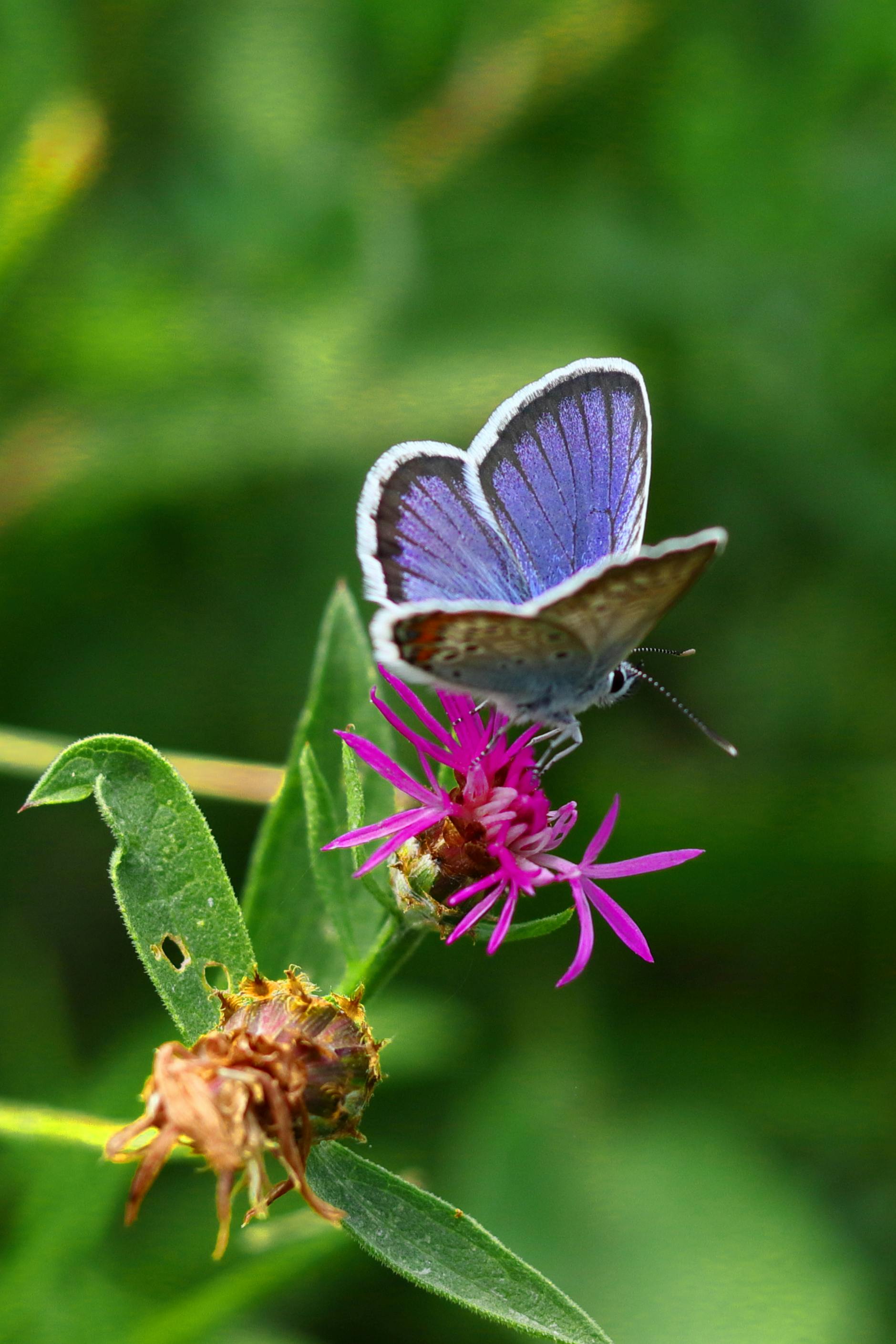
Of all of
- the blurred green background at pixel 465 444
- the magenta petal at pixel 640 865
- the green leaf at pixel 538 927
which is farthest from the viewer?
the blurred green background at pixel 465 444

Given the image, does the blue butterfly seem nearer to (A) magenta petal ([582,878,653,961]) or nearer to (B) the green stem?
(A) magenta petal ([582,878,653,961])

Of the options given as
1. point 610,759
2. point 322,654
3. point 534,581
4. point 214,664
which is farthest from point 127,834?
point 610,759

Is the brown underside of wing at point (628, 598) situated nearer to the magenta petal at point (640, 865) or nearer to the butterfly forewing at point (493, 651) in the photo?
the butterfly forewing at point (493, 651)

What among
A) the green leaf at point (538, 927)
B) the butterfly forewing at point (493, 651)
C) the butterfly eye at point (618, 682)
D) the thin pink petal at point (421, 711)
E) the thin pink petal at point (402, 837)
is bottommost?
the green leaf at point (538, 927)

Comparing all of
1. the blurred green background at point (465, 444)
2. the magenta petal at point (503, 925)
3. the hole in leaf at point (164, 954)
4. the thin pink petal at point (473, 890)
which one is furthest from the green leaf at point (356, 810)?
the blurred green background at point (465, 444)

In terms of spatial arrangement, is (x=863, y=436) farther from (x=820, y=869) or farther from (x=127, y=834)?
(x=127, y=834)

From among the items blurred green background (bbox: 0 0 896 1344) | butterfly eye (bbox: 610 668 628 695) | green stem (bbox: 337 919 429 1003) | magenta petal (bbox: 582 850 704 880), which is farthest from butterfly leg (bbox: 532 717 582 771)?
blurred green background (bbox: 0 0 896 1344)
